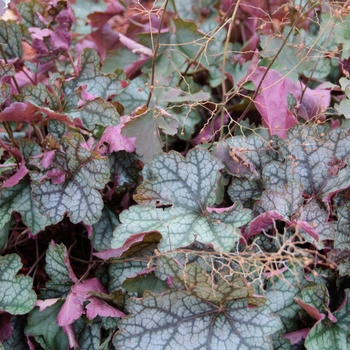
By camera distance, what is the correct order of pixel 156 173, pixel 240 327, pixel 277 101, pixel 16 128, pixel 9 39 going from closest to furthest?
pixel 240 327 < pixel 156 173 < pixel 277 101 < pixel 9 39 < pixel 16 128

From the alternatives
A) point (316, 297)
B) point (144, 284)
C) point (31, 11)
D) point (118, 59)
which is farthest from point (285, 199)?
point (31, 11)

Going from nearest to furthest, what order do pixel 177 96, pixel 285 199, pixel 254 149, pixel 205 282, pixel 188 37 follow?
pixel 205 282 < pixel 285 199 < pixel 254 149 < pixel 177 96 < pixel 188 37

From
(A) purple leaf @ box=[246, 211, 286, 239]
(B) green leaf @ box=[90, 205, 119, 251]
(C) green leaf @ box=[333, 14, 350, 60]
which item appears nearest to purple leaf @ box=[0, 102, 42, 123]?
(B) green leaf @ box=[90, 205, 119, 251]

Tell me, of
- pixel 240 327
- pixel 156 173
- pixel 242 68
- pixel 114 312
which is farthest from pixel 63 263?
pixel 242 68

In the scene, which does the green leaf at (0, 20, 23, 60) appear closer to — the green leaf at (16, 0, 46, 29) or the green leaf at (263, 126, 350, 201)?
the green leaf at (16, 0, 46, 29)

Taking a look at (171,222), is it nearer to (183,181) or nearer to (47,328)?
(183,181)

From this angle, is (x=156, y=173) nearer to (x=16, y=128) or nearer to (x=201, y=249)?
(x=201, y=249)
